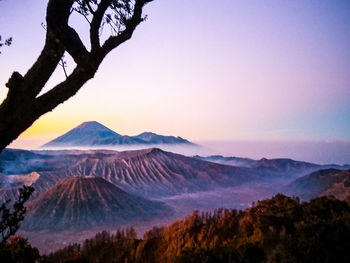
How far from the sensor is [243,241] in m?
3.95

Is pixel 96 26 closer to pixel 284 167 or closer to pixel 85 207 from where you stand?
pixel 85 207

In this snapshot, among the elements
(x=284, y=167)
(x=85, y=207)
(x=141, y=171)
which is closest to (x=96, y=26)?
(x=85, y=207)

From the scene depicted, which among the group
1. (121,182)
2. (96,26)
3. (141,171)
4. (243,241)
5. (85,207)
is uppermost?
(96,26)

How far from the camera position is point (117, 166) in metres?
74.2

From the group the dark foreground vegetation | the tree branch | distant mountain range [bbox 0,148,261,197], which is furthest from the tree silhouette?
distant mountain range [bbox 0,148,261,197]

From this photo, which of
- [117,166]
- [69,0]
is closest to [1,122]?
[69,0]

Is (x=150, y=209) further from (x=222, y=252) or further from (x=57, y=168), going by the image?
(x=57, y=168)

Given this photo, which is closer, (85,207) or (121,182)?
(85,207)

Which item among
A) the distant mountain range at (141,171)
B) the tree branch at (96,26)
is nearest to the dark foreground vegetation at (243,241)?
the tree branch at (96,26)

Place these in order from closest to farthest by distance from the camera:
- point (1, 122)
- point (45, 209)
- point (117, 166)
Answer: point (1, 122), point (45, 209), point (117, 166)

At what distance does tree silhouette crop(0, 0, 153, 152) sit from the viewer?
3689 mm

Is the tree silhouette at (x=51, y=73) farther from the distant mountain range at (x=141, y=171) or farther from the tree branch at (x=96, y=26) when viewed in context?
the distant mountain range at (x=141, y=171)

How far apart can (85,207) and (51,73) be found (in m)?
38.2

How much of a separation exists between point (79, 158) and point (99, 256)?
3400 inches
